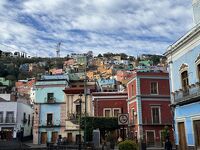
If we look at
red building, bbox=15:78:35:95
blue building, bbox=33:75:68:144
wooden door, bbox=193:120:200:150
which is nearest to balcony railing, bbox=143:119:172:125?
blue building, bbox=33:75:68:144

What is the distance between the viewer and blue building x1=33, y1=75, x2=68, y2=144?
42.1 m

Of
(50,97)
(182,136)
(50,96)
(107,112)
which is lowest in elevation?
(182,136)

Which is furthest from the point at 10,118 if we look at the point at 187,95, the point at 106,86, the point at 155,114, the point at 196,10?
the point at 196,10

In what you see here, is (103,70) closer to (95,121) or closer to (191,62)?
(95,121)

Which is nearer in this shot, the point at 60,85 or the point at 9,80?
the point at 60,85

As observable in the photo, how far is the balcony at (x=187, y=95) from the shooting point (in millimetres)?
19680

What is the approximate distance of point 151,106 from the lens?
114 ft

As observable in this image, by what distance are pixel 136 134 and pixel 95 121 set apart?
15.6ft

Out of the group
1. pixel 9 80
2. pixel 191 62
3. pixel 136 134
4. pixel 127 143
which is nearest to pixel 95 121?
pixel 136 134

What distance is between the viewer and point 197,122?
20.1m

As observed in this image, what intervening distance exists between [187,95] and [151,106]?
13816 millimetres

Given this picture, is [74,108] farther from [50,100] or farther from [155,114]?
[155,114]

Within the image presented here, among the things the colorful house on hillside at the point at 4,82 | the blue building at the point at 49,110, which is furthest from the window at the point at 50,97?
the colorful house on hillside at the point at 4,82

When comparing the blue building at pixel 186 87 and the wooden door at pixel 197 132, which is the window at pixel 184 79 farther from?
the wooden door at pixel 197 132
